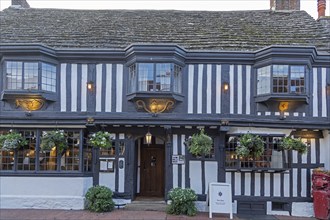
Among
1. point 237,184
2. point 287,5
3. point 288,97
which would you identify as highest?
point 287,5

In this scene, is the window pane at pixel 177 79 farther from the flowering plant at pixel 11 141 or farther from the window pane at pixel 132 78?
the flowering plant at pixel 11 141

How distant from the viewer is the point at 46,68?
10.2 metres

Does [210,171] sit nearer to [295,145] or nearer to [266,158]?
[266,158]

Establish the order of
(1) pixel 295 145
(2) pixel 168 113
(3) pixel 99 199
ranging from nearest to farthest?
(1) pixel 295 145 → (3) pixel 99 199 → (2) pixel 168 113

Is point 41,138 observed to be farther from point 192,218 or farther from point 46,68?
point 192,218

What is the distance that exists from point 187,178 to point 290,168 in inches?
130

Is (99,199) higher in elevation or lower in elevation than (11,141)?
lower

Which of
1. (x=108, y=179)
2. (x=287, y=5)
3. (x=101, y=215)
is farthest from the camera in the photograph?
(x=287, y=5)

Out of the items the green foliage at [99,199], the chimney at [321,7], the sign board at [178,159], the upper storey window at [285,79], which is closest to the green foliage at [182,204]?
the sign board at [178,159]

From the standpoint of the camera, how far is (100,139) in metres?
9.72

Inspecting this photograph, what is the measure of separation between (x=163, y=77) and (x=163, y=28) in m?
2.84

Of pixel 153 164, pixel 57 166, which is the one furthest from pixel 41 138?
pixel 153 164

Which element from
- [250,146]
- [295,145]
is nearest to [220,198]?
[250,146]

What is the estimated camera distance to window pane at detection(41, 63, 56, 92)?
1012cm
